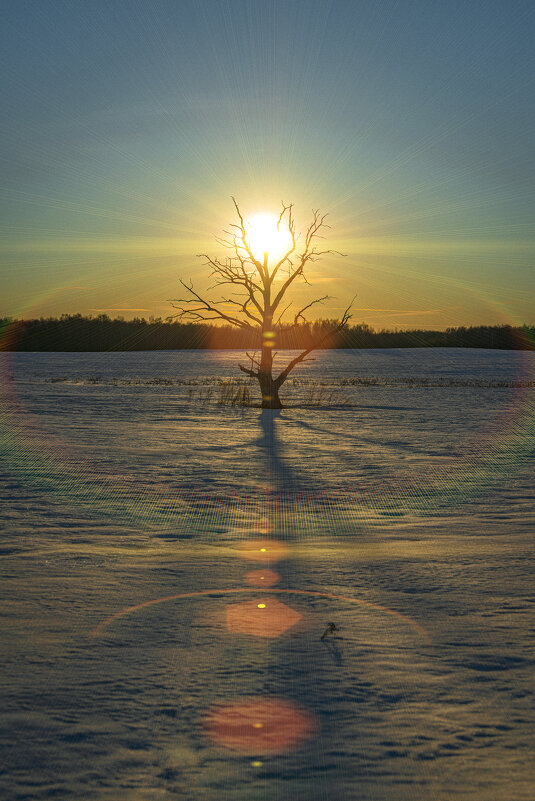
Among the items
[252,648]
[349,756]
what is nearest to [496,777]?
[349,756]

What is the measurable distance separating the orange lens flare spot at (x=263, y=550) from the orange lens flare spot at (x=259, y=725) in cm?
340

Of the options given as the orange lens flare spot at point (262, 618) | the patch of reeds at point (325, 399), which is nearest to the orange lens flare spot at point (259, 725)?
the orange lens flare spot at point (262, 618)

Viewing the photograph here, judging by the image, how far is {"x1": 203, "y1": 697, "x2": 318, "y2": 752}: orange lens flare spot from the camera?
375 cm

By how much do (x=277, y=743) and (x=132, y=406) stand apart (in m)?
25.0

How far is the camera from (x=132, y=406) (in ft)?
92.3

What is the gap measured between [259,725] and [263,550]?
13.4 ft

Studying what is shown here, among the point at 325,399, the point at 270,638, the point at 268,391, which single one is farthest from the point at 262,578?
the point at 325,399

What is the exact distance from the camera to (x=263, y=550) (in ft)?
26.3

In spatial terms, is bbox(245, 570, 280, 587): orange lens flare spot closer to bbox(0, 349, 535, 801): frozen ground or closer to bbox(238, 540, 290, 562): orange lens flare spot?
bbox(0, 349, 535, 801): frozen ground

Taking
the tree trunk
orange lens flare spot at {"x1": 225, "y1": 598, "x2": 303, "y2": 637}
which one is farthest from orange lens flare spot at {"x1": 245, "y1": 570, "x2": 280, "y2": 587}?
the tree trunk

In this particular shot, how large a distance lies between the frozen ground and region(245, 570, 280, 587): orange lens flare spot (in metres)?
0.09

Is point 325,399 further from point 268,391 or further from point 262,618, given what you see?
point 262,618

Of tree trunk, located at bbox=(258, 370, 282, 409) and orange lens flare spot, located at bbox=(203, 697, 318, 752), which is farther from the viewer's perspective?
tree trunk, located at bbox=(258, 370, 282, 409)

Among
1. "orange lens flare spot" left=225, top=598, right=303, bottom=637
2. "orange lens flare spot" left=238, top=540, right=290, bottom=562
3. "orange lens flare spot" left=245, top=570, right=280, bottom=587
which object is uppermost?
"orange lens flare spot" left=225, top=598, right=303, bottom=637
